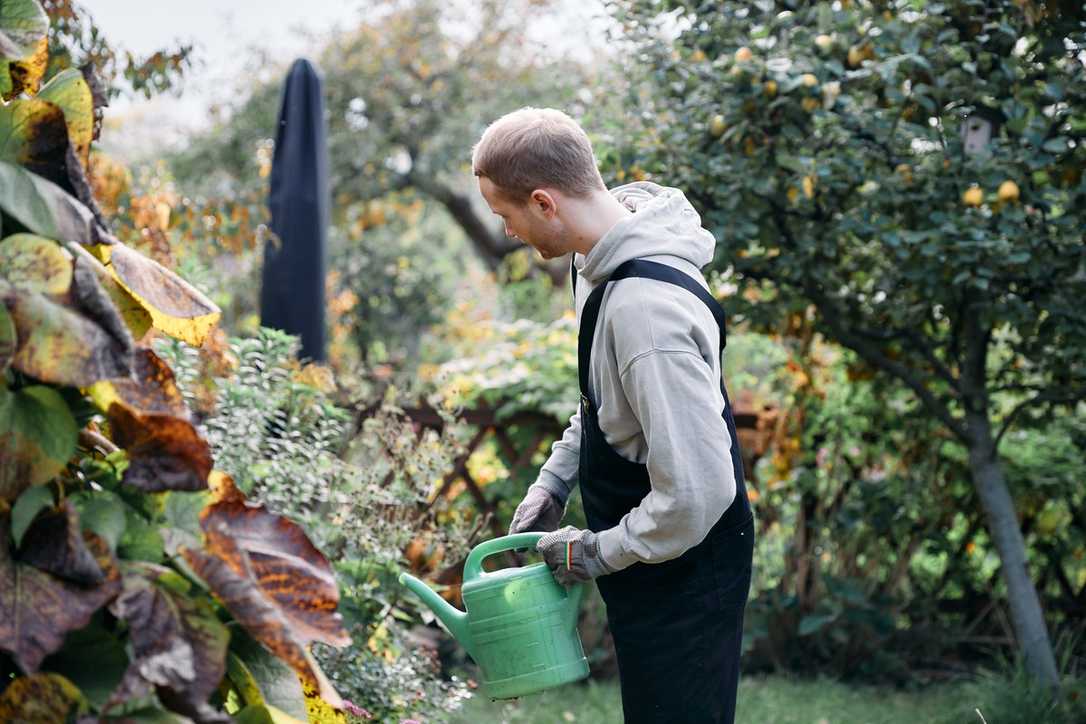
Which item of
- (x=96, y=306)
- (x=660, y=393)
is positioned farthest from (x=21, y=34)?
(x=660, y=393)

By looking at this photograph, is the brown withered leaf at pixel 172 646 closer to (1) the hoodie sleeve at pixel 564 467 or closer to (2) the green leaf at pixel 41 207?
(2) the green leaf at pixel 41 207

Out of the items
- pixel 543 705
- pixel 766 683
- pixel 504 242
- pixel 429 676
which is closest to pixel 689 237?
pixel 429 676

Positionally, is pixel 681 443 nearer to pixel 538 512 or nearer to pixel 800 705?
pixel 538 512

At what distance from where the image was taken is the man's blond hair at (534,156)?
1803 millimetres

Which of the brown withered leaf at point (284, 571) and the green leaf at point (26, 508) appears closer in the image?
the green leaf at point (26, 508)

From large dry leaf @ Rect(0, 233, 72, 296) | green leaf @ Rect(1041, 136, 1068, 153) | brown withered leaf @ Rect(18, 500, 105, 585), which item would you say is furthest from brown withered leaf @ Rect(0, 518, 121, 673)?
green leaf @ Rect(1041, 136, 1068, 153)

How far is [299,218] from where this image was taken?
16.0 feet

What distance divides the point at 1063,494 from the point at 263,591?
386cm

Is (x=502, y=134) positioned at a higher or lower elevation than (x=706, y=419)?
higher

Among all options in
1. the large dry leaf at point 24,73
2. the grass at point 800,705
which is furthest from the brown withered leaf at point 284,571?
the grass at point 800,705

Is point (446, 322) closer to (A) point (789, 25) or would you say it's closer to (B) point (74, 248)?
(A) point (789, 25)

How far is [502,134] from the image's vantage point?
5.98ft

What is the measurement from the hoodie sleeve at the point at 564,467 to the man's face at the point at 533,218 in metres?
0.45

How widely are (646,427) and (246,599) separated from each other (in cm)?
74
